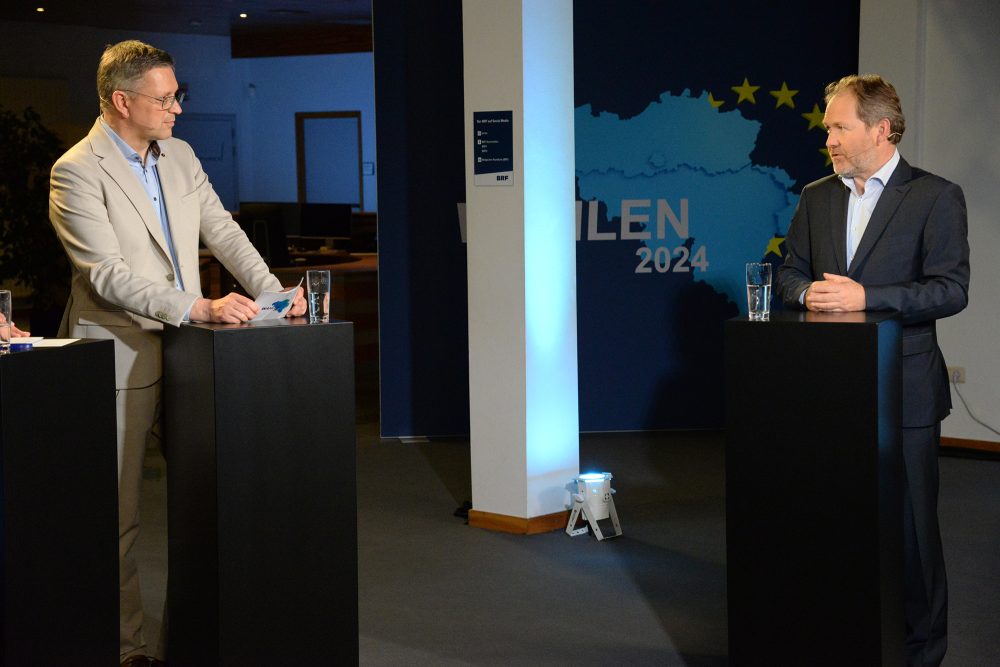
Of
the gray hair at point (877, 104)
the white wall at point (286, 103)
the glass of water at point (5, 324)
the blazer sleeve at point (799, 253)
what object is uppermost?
the white wall at point (286, 103)

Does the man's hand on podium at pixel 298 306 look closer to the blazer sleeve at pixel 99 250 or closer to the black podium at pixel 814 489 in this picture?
the blazer sleeve at pixel 99 250

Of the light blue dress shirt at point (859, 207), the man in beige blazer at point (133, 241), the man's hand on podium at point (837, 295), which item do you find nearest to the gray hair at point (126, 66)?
the man in beige blazer at point (133, 241)

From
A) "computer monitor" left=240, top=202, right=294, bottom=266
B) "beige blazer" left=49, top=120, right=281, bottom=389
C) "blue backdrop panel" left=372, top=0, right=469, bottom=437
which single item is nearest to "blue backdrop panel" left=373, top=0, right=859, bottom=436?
"blue backdrop panel" left=372, top=0, right=469, bottom=437

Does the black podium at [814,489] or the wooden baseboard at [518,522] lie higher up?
the black podium at [814,489]

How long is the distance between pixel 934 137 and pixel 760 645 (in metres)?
4.42

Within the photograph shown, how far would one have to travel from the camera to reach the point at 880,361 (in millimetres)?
2711

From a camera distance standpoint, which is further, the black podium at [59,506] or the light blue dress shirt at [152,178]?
the light blue dress shirt at [152,178]

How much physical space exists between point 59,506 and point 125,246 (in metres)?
0.79

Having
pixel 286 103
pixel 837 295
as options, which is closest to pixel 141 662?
pixel 837 295

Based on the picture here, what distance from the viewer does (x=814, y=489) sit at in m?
2.80

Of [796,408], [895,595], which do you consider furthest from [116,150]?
[895,595]

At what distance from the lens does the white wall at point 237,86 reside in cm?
1362

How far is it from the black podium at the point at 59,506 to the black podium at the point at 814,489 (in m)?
1.62

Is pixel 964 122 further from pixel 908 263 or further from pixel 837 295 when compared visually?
pixel 837 295
